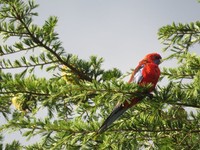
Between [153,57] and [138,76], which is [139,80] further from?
[153,57]

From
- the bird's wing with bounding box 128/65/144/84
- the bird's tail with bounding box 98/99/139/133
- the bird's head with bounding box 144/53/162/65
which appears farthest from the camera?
the bird's head with bounding box 144/53/162/65

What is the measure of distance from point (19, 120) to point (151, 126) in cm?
149

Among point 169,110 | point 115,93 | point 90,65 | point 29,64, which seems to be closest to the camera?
point 115,93

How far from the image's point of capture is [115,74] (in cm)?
497

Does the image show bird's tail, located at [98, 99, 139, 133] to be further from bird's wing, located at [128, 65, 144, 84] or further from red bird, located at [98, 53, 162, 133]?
bird's wing, located at [128, 65, 144, 84]

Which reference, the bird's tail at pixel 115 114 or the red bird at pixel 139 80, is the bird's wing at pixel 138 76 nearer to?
the red bird at pixel 139 80

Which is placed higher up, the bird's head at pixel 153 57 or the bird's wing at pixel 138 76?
the bird's head at pixel 153 57

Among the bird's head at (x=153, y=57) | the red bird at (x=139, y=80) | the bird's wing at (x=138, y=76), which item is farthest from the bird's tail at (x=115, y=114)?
the bird's head at (x=153, y=57)

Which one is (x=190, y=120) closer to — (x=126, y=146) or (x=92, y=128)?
(x=126, y=146)

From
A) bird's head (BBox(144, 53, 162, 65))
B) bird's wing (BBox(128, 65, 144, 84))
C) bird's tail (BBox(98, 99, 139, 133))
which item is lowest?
bird's tail (BBox(98, 99, 139, 133))

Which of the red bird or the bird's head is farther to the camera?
the bird's head

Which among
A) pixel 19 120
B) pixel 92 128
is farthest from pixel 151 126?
pixel 19 120

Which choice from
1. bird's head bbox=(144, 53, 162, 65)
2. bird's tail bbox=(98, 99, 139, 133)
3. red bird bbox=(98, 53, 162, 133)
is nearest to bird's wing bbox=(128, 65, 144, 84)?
red bird bbox=(98, 53, 162, 133)

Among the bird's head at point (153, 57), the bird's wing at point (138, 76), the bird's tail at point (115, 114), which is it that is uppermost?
the bird's head at point (153, 57)
